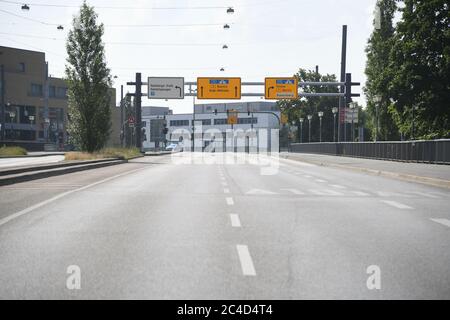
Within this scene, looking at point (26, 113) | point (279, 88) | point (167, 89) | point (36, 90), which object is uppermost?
point (36, 90)

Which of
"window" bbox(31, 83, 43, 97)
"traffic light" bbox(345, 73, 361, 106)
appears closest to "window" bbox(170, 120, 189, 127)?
"window" bbox(31, 83, 43, 97)

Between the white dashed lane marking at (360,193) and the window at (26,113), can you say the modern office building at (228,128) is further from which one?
the white dashed lane marking at (360,193)

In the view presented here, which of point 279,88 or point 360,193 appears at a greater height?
point 279,88

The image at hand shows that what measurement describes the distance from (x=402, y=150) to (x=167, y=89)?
68.9 ft

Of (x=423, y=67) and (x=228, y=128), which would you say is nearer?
(x=423, y=67)

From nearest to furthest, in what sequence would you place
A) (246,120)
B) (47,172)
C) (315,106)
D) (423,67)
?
(47,172) → (423,67) → (315,106) → (246,120)

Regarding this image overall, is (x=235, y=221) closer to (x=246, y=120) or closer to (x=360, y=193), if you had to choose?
(x=360, y=193)

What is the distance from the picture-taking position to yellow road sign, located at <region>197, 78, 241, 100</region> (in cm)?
4500

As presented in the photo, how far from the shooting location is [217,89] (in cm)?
4528

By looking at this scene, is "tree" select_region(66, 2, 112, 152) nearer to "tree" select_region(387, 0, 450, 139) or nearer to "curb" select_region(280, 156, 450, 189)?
"curb" select_region(280, 156, 450, 189)

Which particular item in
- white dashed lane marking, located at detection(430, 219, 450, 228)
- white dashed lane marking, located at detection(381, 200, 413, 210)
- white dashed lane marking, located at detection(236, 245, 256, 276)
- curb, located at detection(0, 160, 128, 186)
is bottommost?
curb, located at detection(0, 160, 128, 186)

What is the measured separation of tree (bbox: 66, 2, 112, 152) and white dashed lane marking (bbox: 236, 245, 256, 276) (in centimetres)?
3002

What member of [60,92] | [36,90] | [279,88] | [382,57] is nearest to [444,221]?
[279,88]

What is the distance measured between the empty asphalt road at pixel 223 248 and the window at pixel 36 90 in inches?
3138
